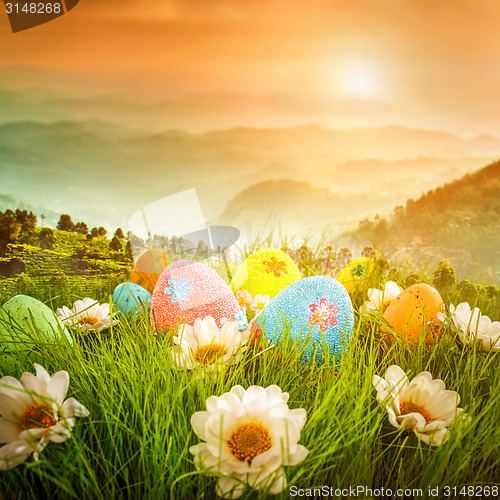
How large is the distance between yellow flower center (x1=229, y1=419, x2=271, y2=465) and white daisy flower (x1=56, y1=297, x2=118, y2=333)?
487mm

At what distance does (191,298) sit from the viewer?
91 cm

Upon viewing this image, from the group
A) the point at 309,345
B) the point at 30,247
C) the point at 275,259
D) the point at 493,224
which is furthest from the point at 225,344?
the point at 493,224

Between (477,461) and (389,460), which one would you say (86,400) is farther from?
(477,461)

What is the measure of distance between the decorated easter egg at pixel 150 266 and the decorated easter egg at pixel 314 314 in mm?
483

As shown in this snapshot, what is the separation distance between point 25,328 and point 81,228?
2.25ft

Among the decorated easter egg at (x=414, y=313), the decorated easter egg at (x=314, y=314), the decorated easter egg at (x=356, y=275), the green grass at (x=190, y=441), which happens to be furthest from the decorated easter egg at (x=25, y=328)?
the decorated easter egg at (x=356, y=275)

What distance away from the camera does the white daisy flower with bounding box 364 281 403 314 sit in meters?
1.00

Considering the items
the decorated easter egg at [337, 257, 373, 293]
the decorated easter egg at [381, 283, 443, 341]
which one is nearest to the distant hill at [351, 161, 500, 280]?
the decorated easter egg at [337, 257, 373, 293]

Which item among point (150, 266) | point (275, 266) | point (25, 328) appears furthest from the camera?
point (150, 266)

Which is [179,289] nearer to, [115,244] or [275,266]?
[275,266]

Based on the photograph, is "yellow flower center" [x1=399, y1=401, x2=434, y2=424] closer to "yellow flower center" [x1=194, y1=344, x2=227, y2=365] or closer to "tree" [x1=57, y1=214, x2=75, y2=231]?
"yellow flower center" [x1=194, y1=344, x2=227, y2=365]

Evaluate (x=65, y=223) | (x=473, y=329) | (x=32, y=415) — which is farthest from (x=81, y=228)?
(x=473, y=329)

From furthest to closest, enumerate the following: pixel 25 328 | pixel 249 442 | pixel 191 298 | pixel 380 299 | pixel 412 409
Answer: pixel 380 299
pixel 191 298
pixel 25 328
pixel 412 409
pixel 249 442

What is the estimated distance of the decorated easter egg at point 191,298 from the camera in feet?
2.95
